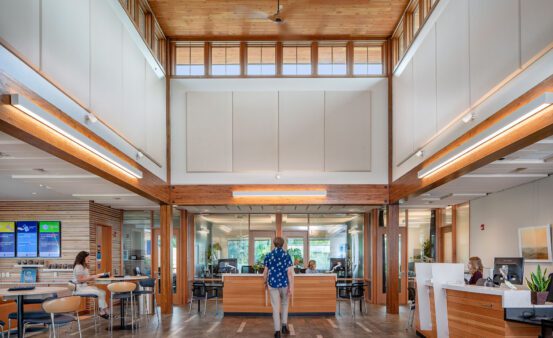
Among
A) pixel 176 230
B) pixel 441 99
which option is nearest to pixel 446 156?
pixel 441 99

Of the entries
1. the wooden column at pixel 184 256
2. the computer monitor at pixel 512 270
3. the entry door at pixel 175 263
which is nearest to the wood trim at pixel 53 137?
the wooden column at pixel 184 256

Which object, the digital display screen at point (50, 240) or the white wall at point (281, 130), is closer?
the digital display screen at point (50, 240)

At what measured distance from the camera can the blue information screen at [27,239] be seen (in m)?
13.2

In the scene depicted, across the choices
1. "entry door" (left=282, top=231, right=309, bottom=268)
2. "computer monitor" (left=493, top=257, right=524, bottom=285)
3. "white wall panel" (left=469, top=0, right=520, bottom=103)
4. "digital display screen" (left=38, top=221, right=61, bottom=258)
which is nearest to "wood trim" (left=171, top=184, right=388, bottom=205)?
"digital display screen" (left=38, top=221, right=61, bottom=258)

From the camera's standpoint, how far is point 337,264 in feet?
53.0

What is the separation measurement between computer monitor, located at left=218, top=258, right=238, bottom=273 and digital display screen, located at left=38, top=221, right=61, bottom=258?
16.1ft

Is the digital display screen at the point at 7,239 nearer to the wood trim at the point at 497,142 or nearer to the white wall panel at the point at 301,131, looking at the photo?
the white wall panel at the point at 301,131

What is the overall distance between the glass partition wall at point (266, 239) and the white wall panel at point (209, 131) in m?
3.50

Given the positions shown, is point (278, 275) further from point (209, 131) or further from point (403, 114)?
point (209, 131)

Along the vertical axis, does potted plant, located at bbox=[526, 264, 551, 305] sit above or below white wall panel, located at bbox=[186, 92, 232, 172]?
below

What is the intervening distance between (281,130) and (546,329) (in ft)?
28.1

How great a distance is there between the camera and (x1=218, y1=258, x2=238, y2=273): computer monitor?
641 inches

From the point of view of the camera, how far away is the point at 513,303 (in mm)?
6238

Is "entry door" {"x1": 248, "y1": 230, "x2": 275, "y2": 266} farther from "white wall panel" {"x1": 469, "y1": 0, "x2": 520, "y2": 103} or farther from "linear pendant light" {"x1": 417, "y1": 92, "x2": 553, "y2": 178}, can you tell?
"white wall panel" {"x1": 469, "y1": 0, "x2": 520, "y2": 103}
